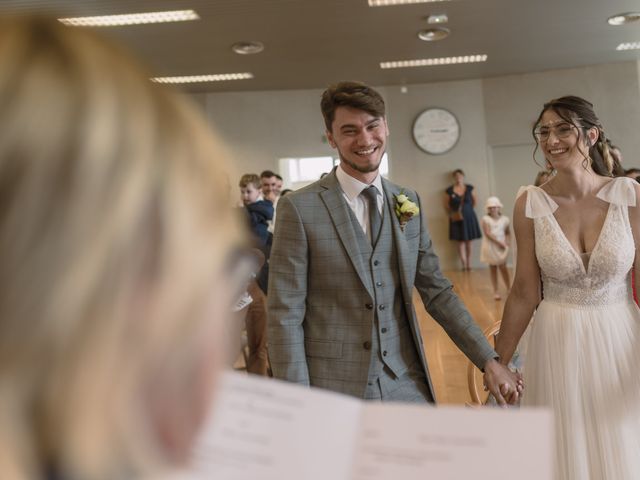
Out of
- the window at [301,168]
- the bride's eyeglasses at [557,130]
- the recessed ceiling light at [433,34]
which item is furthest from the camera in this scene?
the window at [301,168]

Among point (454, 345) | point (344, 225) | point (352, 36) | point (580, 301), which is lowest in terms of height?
point (454, 345)

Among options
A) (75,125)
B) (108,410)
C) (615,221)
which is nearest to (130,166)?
(75,125)

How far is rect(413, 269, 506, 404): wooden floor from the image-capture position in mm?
4270

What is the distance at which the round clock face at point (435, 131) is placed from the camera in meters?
11.6

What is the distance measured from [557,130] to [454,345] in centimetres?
372

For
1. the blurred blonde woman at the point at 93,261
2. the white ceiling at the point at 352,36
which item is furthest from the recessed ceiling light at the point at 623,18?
the blurred blonde woman at the point at 93,261

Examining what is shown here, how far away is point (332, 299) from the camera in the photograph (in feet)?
6.35

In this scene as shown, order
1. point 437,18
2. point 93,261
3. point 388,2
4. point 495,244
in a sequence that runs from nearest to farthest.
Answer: point 93,261 < point 388,2 < point 437,18 < point 495,244

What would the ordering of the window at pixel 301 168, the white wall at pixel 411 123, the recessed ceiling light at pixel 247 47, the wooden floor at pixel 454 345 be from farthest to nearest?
the window at pixel 301 168 < the white wall at pixel 411 123 < the recessed ceiling light at pixel 247 47 < the wooden floor at pixel 454 345

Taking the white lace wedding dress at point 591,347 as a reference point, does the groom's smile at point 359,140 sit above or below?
above

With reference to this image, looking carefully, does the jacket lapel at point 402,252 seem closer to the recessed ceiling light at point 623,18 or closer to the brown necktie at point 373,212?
the brown necktie at point 373,212

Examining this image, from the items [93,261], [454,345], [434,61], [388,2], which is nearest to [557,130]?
[93,261]

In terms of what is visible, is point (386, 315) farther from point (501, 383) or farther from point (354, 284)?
point (501, 383)

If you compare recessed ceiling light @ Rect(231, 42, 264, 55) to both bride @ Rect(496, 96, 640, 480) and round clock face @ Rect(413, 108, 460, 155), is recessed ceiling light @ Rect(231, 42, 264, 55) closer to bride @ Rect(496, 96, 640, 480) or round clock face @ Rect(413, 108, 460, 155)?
round clock face @ Rect(413, 108, 460, 155)
